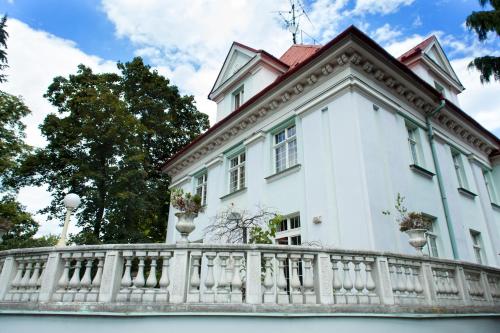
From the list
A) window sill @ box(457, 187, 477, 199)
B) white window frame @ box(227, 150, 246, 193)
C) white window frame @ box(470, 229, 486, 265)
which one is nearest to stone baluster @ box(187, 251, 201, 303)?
white window frame @ box(227, 150, 246, 193)

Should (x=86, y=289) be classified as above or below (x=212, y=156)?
below

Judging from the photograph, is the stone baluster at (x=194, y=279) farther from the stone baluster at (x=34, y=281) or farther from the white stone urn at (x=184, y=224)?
the stone baluster at (x=34, y=281)

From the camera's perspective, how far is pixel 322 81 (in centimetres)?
987

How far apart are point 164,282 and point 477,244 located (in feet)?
38.4

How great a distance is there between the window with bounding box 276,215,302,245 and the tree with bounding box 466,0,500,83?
337 inches

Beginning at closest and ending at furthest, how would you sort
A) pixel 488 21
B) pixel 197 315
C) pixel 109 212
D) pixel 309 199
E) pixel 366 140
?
pixel 197 315
pixel 366 140
pixel 309 199
pixel 488 21
pixel 109 212

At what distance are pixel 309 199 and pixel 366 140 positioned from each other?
7.19 ft

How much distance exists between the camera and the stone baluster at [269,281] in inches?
185

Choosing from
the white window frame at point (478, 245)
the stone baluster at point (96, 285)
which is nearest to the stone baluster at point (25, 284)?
the stone baluster at point (96, 285)

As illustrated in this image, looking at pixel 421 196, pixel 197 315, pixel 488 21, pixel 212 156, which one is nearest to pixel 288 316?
pixel 197 315

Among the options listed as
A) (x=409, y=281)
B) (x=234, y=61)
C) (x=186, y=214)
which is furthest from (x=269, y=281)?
(x=234, y=61)

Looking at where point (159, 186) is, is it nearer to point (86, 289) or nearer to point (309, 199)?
point (309, 199)

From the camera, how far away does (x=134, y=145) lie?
53.4ft

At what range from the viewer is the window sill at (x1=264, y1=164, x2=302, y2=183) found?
9.94 meters
